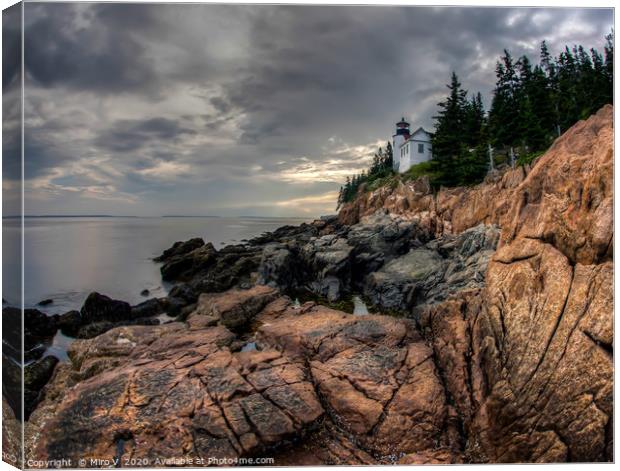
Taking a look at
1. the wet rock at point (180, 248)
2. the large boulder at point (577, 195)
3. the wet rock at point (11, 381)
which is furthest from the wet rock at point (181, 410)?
the large boulder at point (577, 195)

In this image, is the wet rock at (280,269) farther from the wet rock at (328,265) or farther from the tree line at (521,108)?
the tree line at (521,108)

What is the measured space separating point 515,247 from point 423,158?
920 cm

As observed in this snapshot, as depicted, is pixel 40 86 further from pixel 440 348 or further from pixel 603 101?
pixel 603 101

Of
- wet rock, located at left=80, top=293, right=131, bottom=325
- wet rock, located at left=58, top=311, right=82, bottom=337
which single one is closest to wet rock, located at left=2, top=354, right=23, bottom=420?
wet rock, located at left=58, top=311, right=82, bottom=337

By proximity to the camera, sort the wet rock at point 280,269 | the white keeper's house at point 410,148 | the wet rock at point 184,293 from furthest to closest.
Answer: the wet rock at point 280,269 < the wet rock at point 184,293 < the white keeper's house at point 410,148

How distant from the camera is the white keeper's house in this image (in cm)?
947

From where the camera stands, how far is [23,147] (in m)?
4.36

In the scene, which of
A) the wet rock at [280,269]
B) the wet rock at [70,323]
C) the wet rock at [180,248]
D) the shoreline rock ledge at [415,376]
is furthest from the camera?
the wet rock at [280,269]

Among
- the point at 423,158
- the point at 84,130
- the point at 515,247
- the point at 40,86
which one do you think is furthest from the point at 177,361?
the point at 423,158

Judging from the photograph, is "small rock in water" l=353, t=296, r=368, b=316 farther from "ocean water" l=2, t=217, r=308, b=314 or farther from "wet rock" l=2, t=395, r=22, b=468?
"wet rock" l=2, t=395, r=22, b=468

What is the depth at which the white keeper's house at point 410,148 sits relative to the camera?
9469 millimetres

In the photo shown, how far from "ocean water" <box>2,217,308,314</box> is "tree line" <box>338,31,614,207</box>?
170 inches

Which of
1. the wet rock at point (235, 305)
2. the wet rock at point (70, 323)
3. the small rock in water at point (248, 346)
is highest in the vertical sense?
the wet rock at point (70, 323)

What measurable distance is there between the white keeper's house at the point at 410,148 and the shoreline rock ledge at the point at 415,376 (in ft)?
16.0
